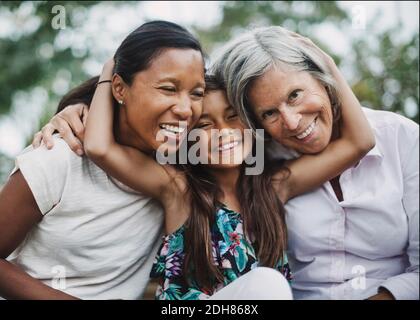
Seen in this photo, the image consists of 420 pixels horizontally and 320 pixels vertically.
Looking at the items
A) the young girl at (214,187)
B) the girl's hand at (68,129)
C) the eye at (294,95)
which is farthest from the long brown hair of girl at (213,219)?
the girl's hand at (68,129)

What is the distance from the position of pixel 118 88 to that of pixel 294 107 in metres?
0.58

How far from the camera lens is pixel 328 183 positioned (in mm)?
1942

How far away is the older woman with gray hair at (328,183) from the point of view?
1851mm

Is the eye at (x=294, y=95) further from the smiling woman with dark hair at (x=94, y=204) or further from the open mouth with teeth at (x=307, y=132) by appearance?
the smiling woman with dark hair at (x=94, y=204)

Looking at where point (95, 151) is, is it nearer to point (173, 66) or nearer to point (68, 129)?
point (68, 129)

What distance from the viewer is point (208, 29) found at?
7152 millimetres

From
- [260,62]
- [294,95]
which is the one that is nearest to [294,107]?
[294,95]

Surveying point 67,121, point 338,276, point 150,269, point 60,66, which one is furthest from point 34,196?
point 60,66

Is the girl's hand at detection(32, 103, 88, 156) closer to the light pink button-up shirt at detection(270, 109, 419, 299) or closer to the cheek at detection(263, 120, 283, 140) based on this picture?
the cheek at detection(263, 120, 283, 140)

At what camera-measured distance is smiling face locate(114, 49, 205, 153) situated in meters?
1.73

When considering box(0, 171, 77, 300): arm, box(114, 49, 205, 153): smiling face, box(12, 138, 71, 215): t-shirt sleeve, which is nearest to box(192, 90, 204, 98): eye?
box(114, 49, 205, 153): smiling face

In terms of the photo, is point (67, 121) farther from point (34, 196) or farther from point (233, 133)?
point (233, 133)

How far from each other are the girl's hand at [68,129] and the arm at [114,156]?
0.18ft
